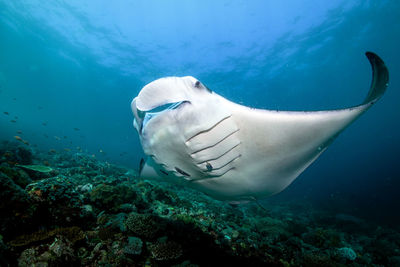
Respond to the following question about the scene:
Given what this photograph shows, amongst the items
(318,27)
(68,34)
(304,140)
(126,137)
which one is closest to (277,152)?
(304,140)

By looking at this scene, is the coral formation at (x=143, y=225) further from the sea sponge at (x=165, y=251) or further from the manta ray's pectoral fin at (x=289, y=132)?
the manta ray's pectoral fin at (x=289, y=132)

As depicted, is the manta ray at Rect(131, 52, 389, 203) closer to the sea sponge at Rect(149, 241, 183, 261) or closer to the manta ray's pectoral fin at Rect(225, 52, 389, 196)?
the manta ray's pectoral fin at Rect(225, 52, 389, 196)

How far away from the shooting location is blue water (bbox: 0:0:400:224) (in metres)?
20.1

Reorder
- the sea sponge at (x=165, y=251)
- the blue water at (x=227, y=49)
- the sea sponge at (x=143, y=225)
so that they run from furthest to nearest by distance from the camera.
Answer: the blue water at (x=227, y=49) → the sea sponge at (x=143, y=225) → the sea sponge at (x=165, y=251)

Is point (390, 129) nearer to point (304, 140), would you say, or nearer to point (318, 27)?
point (318, 27)

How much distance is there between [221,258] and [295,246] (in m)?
2.85

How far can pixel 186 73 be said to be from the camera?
3127cm

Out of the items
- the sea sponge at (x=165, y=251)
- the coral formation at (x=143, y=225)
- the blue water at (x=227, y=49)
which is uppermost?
the blue water at (x=227, y=49)

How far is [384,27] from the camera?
21109 mm

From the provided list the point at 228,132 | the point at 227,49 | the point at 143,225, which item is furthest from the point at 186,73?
the point at 228,132

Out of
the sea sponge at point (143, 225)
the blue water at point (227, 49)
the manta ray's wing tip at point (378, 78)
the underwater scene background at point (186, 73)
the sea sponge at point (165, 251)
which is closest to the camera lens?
the manta ray's wing tip at point (378, 78)

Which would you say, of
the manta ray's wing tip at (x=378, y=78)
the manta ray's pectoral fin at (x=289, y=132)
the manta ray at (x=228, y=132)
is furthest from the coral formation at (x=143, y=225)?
the manta ray's wing tip at (x=378, y=78)

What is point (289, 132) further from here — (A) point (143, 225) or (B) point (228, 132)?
(A) point (143, 225)

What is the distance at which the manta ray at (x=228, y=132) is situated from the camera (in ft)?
5.40
